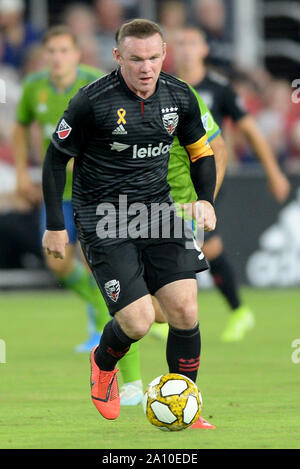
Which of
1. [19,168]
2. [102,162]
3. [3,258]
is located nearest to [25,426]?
[102,162]

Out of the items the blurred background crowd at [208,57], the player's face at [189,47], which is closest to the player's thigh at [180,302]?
the player's face at [189,47]

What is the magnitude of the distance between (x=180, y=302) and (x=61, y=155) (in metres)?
0.99

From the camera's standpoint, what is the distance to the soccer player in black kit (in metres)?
5.81

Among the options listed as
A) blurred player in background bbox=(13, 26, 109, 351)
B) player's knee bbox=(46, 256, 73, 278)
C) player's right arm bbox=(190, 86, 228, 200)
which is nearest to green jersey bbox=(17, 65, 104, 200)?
blurred player in background bbox=(13, 26, 109, 351)

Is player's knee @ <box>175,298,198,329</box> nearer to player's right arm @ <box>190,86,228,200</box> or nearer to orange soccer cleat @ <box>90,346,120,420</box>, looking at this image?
orange soccer cleat @ <box>90,346,120,420</box>

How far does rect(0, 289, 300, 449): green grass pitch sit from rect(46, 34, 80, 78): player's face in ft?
7.42

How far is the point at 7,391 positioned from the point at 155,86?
7.76ft

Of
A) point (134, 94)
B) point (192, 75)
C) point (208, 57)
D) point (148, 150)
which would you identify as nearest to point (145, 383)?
point (148, 150)

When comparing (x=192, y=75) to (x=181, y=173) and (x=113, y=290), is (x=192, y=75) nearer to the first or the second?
(x=181, y=173)

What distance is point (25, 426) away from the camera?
5.89 meters

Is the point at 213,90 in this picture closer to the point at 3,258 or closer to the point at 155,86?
the point at 155,86

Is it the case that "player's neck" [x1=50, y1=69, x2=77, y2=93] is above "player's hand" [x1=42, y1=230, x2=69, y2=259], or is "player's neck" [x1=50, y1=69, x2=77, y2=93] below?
below

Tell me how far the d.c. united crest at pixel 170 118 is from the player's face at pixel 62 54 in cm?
320

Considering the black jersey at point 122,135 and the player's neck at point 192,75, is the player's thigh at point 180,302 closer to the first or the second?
the black jersey at point 122,135
